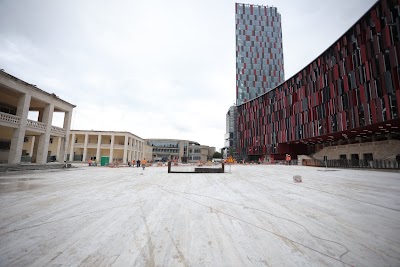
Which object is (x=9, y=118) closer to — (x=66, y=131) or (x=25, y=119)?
(x=25, y=119)

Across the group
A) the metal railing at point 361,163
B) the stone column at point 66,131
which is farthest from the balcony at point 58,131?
the metal railing at point 361,163

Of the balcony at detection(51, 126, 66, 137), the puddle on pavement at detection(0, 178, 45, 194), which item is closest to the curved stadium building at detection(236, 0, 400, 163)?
the puddle on pavement at detection(0, 178, 45, 194)

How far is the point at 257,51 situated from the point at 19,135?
Answer: 98.7 meters

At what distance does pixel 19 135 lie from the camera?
1923 centimetres

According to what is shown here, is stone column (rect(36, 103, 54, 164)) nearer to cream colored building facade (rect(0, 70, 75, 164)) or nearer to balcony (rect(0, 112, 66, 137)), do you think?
cream colored building facade (rect(0, 70, 75, 164))

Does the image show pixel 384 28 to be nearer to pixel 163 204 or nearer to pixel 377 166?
pixel 377 166

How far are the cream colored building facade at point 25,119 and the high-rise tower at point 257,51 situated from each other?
74221mm

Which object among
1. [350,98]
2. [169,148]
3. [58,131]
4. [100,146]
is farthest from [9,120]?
[169,148]

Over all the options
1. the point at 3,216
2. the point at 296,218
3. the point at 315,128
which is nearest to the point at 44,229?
the point at 3,216

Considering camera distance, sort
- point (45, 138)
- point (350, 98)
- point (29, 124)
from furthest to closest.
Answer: point (350, 98)
point (45, 138)
point (29, 124)

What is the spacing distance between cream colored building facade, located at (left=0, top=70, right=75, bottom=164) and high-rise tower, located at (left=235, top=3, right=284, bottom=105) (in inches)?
2922

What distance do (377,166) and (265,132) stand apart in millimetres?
30487

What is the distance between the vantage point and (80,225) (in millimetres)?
4188

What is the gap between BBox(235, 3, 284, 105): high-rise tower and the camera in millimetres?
88625
